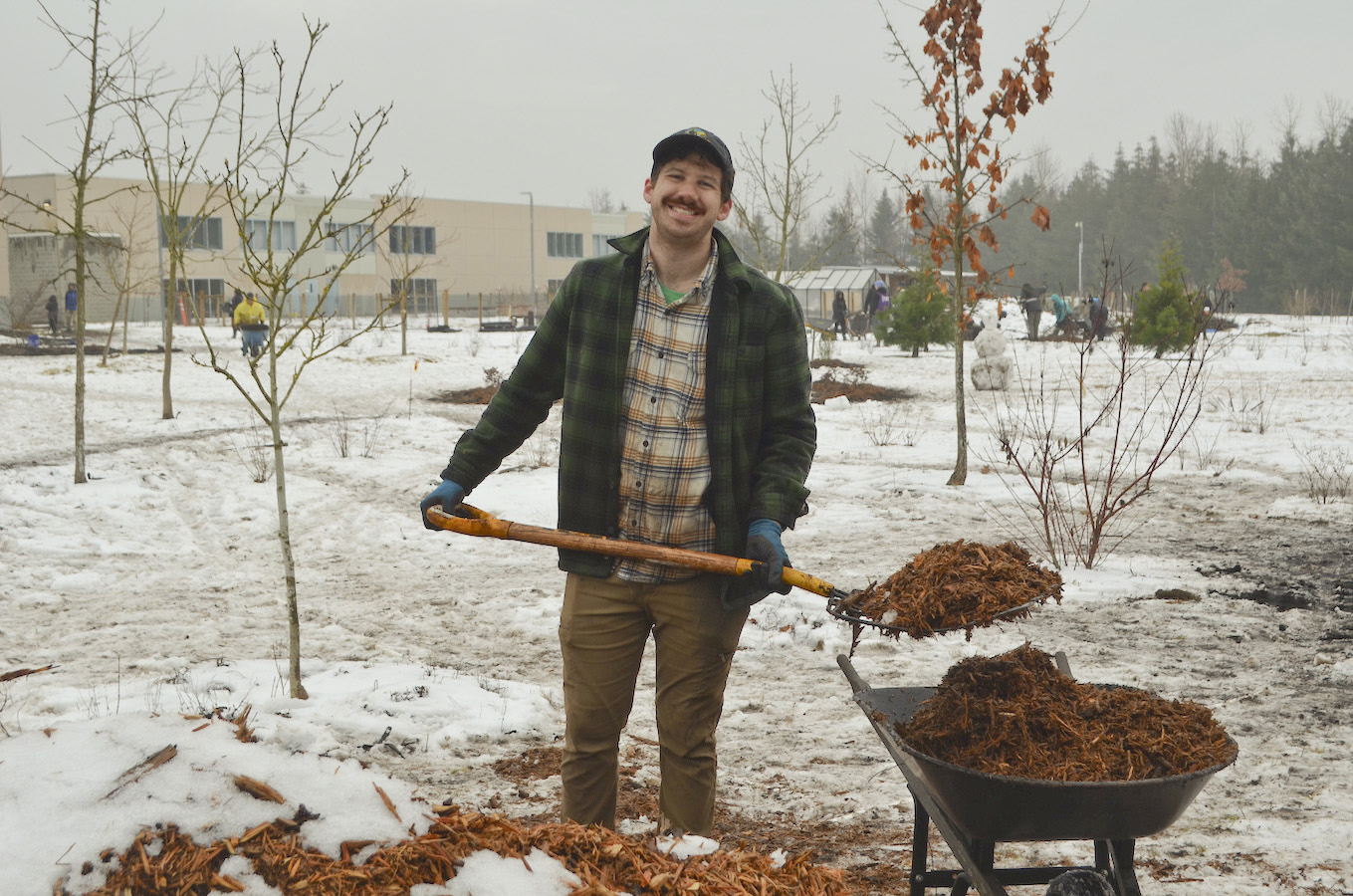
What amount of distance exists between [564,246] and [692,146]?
199ft

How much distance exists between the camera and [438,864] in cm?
200

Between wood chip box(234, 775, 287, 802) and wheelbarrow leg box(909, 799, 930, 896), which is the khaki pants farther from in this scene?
wood chip box(234, 775, 287, 802)

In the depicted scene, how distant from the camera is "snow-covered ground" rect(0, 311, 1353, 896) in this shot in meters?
2.17

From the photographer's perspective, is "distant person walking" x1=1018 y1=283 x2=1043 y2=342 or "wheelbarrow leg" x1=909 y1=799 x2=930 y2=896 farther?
"distant person walking" x1=1018 y1=283 x2=1043 y2=342

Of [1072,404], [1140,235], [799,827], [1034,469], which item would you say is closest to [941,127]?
[1034,469]

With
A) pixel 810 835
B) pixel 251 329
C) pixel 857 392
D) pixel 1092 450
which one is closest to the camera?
pixel 810 835

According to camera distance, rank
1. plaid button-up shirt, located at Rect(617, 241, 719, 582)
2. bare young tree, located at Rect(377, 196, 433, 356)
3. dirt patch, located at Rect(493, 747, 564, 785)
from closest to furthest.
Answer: plaid button-up shirt, located at Rect(617, 241, 719, 582), dirt patch, located at Rect(493, 747, 564, 785), bare young tree, located at Rect(377, 196, 433, 356)

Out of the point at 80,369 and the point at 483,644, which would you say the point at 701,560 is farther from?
the point at 80,369

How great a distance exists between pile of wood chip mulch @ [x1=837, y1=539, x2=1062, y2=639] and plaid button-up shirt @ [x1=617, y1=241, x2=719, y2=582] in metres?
0.51

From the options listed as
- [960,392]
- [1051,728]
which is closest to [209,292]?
[960,392]

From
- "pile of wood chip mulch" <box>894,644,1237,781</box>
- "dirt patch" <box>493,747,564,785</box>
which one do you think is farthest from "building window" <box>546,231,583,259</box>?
"pile of wood chip mulch" <box>894,644,1237,781</box>

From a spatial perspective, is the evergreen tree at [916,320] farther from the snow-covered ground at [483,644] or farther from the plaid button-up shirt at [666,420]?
the plaid button-up shirt at [666,420]

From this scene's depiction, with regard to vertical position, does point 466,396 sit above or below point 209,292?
below

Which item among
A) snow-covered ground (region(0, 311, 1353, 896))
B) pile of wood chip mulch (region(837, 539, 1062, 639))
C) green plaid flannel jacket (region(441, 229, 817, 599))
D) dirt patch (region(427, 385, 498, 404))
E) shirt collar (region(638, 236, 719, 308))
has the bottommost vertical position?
snow-covered ground (region(0, 311, 1353, 896))
